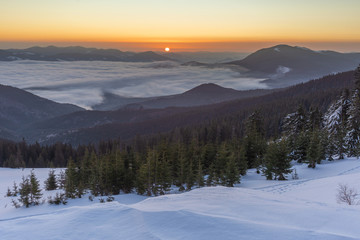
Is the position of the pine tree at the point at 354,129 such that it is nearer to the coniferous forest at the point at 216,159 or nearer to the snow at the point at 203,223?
the coniferous forest at the point at 216,159

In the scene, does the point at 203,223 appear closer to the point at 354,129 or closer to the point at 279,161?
the point at 279,161

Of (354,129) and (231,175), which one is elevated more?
(354,129)

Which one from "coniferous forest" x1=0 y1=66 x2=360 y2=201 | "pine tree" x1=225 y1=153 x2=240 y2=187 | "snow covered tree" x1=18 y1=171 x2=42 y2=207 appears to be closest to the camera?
"snow covered tree" x1=18 y1=171 x2=42 y2=207

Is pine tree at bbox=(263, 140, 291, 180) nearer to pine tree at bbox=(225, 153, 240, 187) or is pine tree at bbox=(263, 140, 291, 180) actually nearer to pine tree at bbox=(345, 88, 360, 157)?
pine tree at bbox=(225, 153, 240, 187)

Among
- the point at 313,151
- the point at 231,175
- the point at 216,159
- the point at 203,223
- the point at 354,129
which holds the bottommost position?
the point at 216,159

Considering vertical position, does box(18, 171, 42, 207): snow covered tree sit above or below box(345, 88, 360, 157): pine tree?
below

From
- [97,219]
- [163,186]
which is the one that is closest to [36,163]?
[163,186]

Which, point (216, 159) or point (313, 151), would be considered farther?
point (216, 159)

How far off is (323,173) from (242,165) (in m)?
9.75

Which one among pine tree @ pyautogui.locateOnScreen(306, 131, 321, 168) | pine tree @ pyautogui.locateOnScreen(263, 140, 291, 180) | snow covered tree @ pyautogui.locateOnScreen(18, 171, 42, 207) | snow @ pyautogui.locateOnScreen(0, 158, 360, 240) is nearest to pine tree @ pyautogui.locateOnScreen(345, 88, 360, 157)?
pine tree @ pyautogui.locateOnScreen(306, 131, 321, 168)

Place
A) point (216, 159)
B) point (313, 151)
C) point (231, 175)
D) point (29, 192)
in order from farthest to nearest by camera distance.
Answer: point (216, 159) < point (313, 151) < point (231, 175) < point (29, 192)

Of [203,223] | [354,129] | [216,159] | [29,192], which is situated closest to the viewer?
[203,223]

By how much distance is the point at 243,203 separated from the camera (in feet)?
39.5

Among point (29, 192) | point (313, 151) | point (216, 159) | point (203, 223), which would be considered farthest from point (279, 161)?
point (29, 192)
